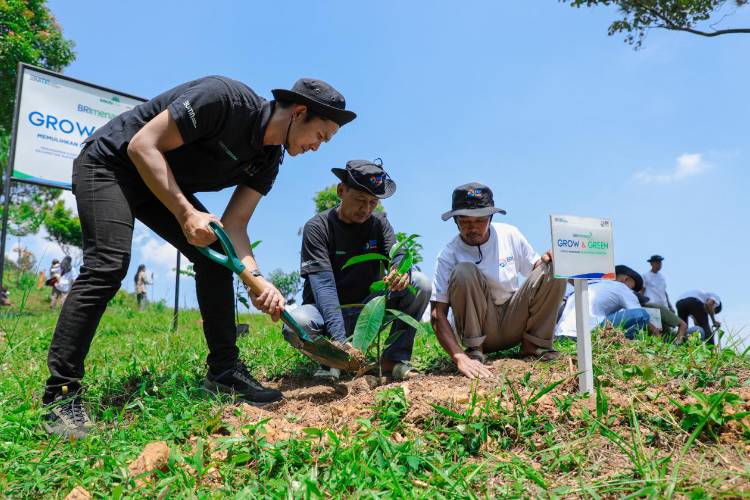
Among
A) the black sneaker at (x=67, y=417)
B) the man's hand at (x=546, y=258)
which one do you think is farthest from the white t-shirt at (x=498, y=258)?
the black sneaker at (x=67, y=417)

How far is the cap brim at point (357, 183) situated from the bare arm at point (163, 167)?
40.7 inches

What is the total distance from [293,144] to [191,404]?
130cm

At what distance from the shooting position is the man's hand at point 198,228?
2227 mm

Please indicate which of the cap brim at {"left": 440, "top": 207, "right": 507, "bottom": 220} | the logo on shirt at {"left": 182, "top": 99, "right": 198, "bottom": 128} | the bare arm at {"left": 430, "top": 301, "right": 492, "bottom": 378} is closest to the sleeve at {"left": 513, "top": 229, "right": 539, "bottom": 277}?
the cap brim at {"left": 440, "top": 207, "right": 507, "bottom": 220}

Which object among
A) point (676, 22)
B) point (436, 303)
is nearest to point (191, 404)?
point (436, 303)

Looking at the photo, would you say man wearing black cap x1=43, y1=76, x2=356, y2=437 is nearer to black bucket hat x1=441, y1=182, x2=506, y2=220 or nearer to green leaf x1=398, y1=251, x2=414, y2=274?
green leaf x1=398, y1=251, x2=414, y2=274

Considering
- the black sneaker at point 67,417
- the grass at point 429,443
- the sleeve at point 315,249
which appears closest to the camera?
the grass at point 429,443

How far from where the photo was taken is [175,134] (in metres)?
2.20

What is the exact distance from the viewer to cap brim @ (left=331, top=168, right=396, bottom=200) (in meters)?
3.07

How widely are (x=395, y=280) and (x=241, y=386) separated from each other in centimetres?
96

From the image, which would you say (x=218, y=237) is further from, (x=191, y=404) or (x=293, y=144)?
(x=191, y=404)

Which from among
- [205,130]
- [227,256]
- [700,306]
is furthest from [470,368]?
[700,306]

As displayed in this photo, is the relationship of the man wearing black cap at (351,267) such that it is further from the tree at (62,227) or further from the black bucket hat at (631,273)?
the tree at (62,227)

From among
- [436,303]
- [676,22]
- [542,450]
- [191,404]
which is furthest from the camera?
[676,22]
